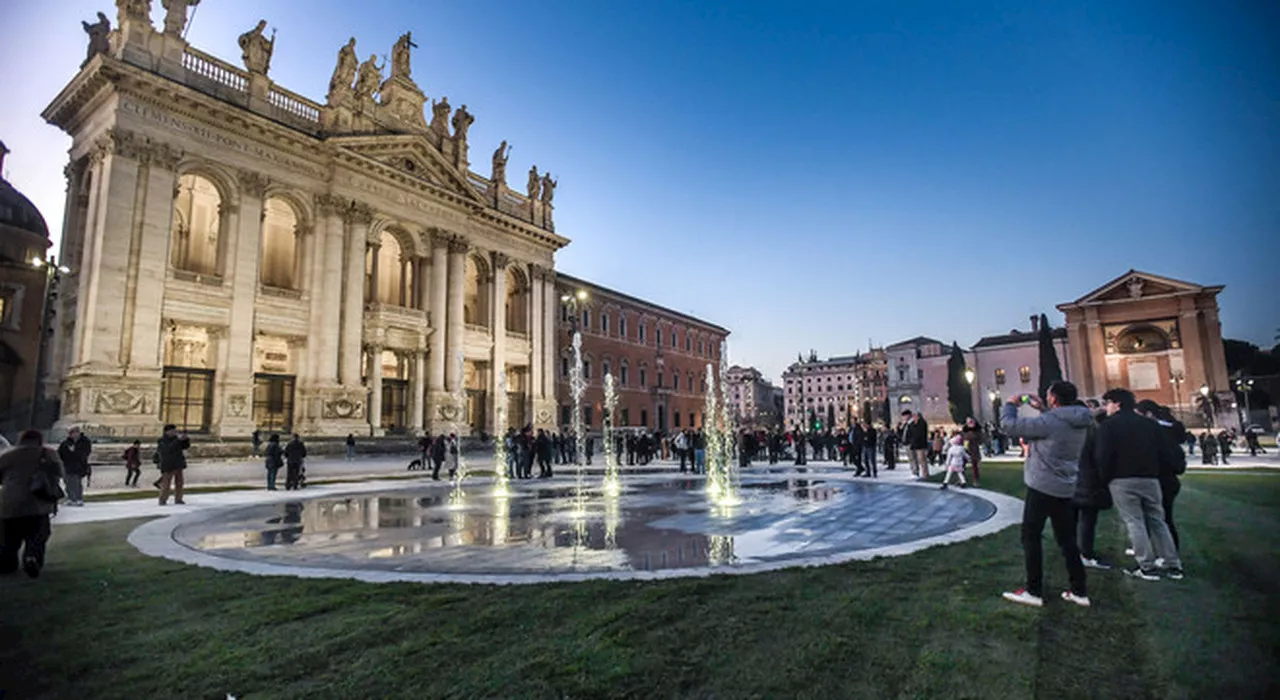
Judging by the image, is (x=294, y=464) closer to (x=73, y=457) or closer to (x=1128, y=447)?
(x=73, y=457)

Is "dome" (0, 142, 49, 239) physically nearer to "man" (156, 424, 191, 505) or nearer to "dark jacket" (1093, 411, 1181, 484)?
"man" (156, 424, 191, 505)

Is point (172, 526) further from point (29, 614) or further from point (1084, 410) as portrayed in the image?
point (1084, 410)

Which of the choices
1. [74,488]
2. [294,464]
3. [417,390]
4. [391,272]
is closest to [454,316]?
[417,390]

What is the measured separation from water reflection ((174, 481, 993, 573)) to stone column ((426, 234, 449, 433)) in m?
19.7

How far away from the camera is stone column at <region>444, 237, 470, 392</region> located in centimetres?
3434

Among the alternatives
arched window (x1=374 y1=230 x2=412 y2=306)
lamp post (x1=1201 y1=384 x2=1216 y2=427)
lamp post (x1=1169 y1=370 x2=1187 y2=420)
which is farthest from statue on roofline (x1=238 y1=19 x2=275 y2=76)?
lamp post (x1=1169 y1=370 x2=1187 y2=420)

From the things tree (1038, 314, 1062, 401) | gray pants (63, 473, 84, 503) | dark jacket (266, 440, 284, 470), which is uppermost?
tree (1038, 314, 1062, 401)

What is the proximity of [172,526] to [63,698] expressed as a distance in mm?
8044

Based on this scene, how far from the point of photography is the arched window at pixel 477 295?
38.5 m

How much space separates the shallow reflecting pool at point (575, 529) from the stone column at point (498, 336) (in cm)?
2337

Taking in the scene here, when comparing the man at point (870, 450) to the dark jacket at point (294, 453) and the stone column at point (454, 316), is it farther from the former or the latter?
the stone column at point (454, 316)

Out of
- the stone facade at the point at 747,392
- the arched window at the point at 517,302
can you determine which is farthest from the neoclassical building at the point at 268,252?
the stone facade at the point at 747,392

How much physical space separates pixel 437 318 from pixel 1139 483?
33.0 m

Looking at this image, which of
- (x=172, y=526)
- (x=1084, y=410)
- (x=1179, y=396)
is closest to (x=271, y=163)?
(x=172, y=526)
